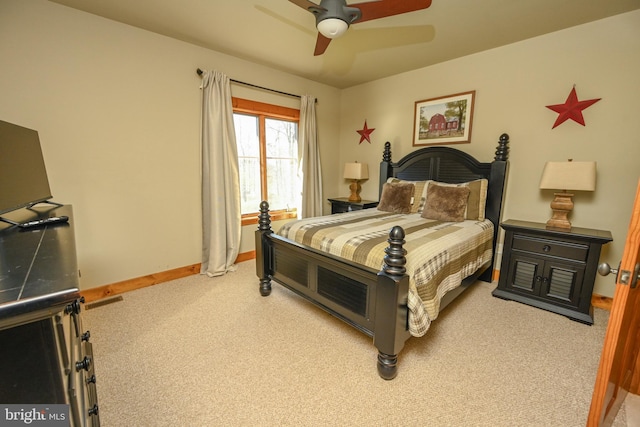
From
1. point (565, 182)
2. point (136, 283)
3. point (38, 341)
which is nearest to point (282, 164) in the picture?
point (136, 283)

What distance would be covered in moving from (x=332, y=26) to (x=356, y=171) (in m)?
2.40

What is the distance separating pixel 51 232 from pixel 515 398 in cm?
260

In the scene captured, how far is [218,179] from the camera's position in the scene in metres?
3.14

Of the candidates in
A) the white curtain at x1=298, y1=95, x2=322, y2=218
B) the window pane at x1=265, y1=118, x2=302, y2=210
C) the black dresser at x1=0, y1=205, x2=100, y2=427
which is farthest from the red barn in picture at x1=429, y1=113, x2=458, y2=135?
the black dresser at x1=0, y1=205, x2=100, y2=427

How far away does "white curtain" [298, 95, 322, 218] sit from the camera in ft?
12.9

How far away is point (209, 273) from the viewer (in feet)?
10.4

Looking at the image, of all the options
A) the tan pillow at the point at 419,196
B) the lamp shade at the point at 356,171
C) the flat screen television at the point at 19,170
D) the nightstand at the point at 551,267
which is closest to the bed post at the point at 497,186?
the nightstand at the point at 551,267

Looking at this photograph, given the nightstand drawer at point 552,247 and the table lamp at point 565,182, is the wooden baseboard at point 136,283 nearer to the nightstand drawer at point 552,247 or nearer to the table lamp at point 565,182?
the nightstand drawer at point 552,247

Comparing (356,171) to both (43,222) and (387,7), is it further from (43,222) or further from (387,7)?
(43,222)

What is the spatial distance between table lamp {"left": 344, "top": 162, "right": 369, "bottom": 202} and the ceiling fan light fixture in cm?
231

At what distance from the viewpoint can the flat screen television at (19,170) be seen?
139 cm

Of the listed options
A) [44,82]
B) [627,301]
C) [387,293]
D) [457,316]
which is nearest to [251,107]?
[44,82]

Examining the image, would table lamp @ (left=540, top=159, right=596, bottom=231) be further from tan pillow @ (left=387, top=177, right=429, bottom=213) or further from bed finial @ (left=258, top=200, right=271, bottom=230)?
bed finial @ (left=258, top=200, right=271, bottom=230)

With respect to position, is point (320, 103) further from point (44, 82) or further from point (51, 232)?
point (51, 232)
